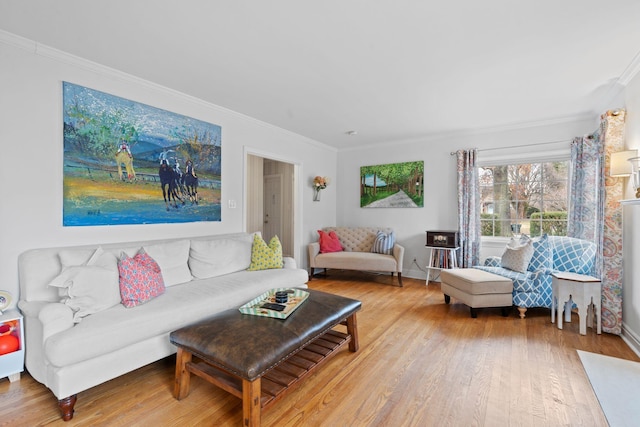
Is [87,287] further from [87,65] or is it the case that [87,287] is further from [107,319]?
[87,65]

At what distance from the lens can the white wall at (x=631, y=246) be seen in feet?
8.48

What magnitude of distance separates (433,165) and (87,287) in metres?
4.79

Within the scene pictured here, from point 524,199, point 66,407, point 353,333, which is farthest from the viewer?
point 524,199

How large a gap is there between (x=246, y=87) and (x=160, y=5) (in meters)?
1.25

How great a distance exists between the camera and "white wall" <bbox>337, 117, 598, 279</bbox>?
4168 millimetres

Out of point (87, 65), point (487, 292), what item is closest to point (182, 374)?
point (87, 65)

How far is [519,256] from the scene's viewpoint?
136 inches

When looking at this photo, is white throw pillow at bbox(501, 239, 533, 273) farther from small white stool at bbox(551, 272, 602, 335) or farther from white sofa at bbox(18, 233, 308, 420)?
white sofa at bbox(18, 233, 308, 420)

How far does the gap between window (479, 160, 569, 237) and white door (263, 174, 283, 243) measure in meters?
3.75

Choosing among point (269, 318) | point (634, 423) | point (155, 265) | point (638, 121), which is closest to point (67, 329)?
point (155, 265)

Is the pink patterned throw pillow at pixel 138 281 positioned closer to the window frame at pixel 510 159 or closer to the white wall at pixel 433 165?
the white wall at pixel 433 165

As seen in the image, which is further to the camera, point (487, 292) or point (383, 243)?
point (383, 243)

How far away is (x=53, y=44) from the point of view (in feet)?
7.54

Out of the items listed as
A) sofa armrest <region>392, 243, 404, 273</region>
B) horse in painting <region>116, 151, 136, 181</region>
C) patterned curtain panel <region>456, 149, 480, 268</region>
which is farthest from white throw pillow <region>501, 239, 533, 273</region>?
horse in painting <region>116, 151, 136, 181</region>
